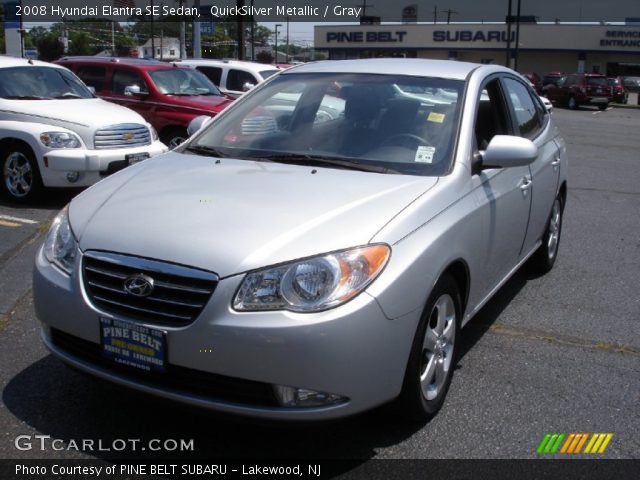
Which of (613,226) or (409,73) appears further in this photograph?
(613,226)

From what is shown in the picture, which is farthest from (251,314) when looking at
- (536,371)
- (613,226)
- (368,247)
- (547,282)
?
(613,226)

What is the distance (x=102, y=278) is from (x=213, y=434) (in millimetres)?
890

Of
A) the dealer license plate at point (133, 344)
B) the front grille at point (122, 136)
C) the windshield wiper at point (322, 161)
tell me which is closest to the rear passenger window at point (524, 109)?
the windshield wiper at point (322, 161)

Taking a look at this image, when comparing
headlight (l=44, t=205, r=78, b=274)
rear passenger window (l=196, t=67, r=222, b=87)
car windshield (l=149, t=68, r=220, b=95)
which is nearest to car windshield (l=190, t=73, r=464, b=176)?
headlight (l=44, t=205, r=78, b=274)

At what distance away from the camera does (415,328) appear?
10.7ft

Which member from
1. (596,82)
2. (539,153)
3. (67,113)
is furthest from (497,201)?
(596,82)

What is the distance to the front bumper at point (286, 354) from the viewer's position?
9.52 ft

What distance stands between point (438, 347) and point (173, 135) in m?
8.49

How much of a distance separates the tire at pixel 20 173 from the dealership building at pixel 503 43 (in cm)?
5036

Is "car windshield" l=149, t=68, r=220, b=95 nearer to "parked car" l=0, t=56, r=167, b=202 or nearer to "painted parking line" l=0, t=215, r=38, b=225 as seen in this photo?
"parked car" l=0, t=56, r=167, b=202

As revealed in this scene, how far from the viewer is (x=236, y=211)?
11.1 feet

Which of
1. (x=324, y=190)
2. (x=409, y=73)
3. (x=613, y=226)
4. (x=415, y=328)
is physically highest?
(x=409, y=73)

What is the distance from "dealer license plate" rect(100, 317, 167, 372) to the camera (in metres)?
3.05

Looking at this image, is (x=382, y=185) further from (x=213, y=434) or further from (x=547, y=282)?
(x=547, y=282)
